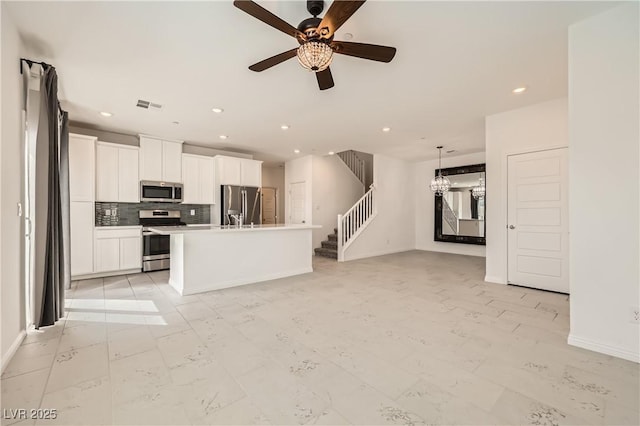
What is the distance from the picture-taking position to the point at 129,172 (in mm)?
5176

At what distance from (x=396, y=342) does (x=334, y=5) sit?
8.77 ft

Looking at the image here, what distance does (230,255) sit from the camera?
13.8ft

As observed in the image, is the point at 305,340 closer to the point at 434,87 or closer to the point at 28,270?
the point at 28,270

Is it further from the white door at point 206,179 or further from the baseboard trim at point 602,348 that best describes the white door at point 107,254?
the baseboard trim at point 602,348

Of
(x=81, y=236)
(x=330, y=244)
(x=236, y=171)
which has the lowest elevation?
(x=330, y=244)

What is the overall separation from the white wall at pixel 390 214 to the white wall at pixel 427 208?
0.54 feet

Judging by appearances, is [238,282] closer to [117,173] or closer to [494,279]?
[117,173]

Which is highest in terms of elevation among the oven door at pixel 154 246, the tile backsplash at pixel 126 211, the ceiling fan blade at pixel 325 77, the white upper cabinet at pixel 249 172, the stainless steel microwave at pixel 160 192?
the ceiling fan blade at pixel 325 77

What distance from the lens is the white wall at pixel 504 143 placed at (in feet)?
12.6

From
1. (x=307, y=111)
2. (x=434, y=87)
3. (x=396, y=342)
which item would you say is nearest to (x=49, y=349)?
(x=396, y=342)

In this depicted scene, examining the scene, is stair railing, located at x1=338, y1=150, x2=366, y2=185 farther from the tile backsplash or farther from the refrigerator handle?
the tile backsplash

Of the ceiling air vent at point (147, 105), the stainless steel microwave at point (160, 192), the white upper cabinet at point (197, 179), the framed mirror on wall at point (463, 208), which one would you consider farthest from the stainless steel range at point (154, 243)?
the framed mirror on wall at point (463, 208)

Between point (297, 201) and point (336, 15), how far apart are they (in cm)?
614

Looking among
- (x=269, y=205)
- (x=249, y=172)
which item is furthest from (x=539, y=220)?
(x=269, y=205)
